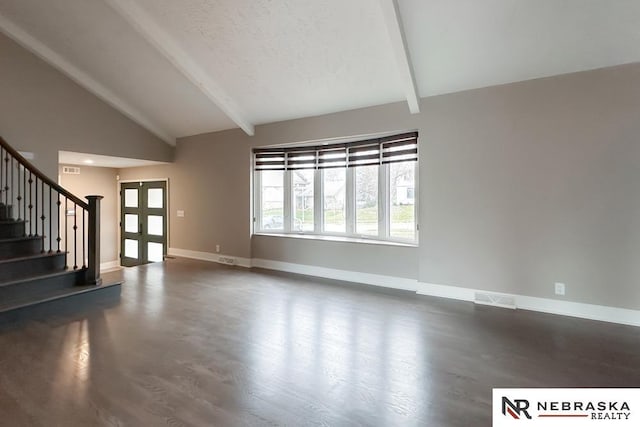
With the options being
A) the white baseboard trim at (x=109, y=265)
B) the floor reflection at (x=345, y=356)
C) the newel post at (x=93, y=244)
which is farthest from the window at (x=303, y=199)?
the white baseboard trim at (x=109, y=265)

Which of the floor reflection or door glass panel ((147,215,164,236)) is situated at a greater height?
door glass panel ((147,215,164,236))

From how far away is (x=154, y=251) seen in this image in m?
7.34

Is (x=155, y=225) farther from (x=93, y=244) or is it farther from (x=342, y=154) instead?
(x=342, y=154)

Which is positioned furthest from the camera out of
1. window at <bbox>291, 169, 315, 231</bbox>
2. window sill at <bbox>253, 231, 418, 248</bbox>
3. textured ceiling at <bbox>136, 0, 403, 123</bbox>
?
window at <bbox>291, 169, 315, 231</bbox>

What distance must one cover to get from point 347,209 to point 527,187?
8.48 ft

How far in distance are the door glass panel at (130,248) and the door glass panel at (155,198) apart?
3.42 ft

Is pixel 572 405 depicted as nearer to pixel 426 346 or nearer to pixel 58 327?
pixel 426 346

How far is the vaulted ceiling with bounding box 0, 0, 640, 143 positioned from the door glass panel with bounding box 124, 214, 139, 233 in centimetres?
319

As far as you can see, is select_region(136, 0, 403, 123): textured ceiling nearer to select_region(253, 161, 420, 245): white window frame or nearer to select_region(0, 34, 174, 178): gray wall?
select_region(253, 161, 420, 245): white window frame

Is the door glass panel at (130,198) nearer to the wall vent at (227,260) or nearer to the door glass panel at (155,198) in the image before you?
the door glass panel at (155,198)

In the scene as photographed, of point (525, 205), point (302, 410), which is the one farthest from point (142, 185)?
point (525, 205)

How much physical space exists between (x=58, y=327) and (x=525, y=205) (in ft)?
16.8

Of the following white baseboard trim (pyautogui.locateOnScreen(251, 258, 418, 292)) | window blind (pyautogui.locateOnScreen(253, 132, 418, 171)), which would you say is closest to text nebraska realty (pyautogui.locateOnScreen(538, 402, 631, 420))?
white baseboard trim (pyautogui.locateOnScreen(251, 258, 418, 292))

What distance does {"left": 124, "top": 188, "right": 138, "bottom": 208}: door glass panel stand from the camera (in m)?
7.65
